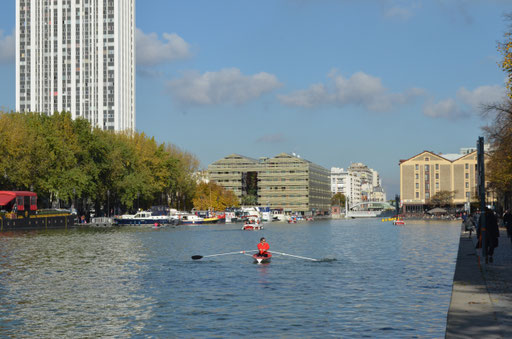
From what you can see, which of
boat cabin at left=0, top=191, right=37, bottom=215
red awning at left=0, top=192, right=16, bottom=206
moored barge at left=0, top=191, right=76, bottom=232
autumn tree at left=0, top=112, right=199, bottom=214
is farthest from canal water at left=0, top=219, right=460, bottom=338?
moored barge at left=0, top=191, right=76, bottom=232

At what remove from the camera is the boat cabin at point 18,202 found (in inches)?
4075

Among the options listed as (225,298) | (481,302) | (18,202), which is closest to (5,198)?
(18,202)

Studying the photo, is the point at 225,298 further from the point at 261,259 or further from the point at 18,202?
Result: the point at 18,202

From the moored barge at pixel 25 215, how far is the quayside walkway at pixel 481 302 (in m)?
84.4

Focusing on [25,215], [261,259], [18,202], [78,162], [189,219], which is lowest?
[261,259]

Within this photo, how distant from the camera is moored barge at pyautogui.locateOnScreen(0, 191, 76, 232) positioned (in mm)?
103688

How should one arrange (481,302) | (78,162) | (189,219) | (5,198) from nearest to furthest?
(481,302), (5,198), (78,162), (189,219)

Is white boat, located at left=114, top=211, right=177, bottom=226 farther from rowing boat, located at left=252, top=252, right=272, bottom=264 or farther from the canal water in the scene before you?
rowing boat, located at left=252, top=252, right=272, bottom=264

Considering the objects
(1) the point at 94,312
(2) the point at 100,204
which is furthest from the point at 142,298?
(2) the point at 100,204

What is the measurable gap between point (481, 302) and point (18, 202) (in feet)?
314

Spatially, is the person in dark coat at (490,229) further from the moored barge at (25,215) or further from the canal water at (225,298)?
the moored barge at (25,215)

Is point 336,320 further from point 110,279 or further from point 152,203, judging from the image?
point 152,203

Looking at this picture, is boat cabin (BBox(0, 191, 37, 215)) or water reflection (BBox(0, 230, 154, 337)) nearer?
water reflection (BBox(0, 230, 154, 337))

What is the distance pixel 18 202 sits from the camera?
105938 mm
